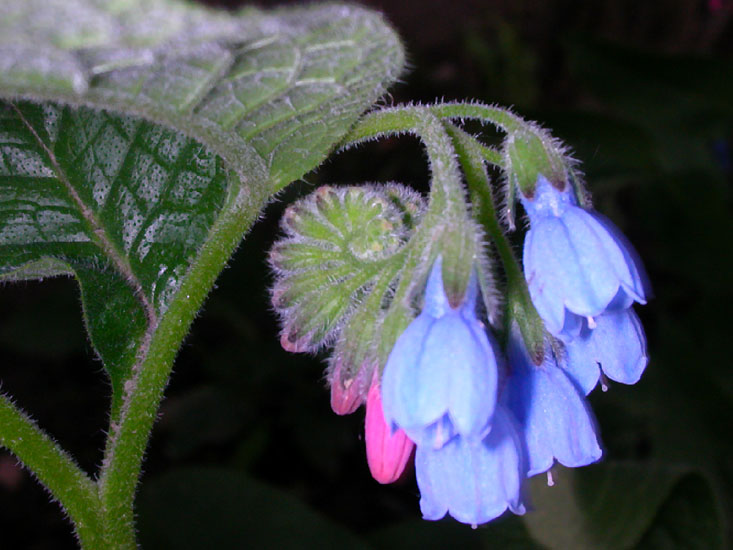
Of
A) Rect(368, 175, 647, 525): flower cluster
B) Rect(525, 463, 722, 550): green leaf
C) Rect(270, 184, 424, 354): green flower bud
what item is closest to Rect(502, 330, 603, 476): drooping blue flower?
Rect(368, 175, 647, 525): flower cluster

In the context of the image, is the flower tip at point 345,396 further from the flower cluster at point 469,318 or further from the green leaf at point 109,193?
the green leaf at point 109,193

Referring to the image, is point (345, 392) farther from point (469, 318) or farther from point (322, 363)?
point (322, 363)

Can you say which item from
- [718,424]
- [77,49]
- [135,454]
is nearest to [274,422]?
[718,424]

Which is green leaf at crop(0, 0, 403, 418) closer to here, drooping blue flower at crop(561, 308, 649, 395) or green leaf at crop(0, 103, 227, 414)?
green leaf at crop(0, 103, 227, 414)

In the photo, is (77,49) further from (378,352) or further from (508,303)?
(508,303)

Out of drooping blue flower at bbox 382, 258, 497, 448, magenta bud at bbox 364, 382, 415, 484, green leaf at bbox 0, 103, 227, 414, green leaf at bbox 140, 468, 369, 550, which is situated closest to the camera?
drooping blue flower at bbox 382, 258, 497, 448

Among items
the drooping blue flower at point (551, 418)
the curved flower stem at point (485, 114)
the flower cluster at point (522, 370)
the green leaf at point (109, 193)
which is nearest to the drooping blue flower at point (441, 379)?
the flower cluster at point (522, 370)

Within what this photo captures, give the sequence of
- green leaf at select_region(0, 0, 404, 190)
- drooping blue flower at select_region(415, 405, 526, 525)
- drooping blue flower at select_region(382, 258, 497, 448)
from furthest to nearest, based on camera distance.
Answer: drooping blue flower at select_region(415, 405, 526, 525) < drooping blue flower at select_region(382, 258, 497, 448) < green leaf at select_region(0, 0, 404, 190)
